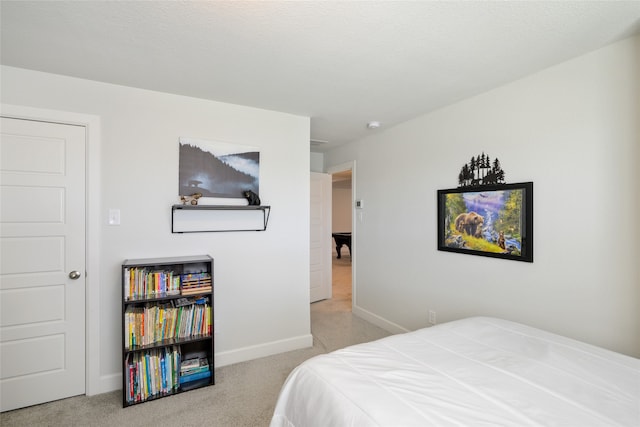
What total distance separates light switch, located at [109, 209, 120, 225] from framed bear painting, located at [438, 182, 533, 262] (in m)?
2.74

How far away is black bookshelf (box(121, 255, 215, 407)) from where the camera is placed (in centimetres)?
219

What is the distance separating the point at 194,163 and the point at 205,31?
119cm

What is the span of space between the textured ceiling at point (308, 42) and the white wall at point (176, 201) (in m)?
0.17

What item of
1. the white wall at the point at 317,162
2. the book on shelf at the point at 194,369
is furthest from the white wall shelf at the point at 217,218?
the white wall at the point at 317,162

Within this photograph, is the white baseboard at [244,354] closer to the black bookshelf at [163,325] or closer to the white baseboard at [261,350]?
the white baseboard at [261,350]

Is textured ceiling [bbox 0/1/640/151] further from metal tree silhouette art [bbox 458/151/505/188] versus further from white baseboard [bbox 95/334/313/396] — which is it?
white baseboard [bbox 95/334/313/396]

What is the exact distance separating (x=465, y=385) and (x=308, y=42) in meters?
1.86

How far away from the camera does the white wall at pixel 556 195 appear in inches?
69.5

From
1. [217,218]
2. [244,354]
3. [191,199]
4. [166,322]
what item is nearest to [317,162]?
[217,218]

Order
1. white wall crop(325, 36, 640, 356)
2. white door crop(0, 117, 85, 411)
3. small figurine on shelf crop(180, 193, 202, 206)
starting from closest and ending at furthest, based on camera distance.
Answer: white wall crop(325, 36, 640, 356)
white door crop(0, 117, 85, 411)
small figurine on shelf crop(180, 193, 202, 206)

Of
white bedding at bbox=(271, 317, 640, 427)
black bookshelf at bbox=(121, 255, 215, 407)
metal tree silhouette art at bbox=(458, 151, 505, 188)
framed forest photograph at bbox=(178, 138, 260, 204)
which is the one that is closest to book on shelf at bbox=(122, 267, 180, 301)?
black bookshelf at bbox=(121, 255, 215, 407)

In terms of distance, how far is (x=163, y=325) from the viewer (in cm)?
230

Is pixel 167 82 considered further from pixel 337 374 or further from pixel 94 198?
pixel 337 374

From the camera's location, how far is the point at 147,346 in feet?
7.27
